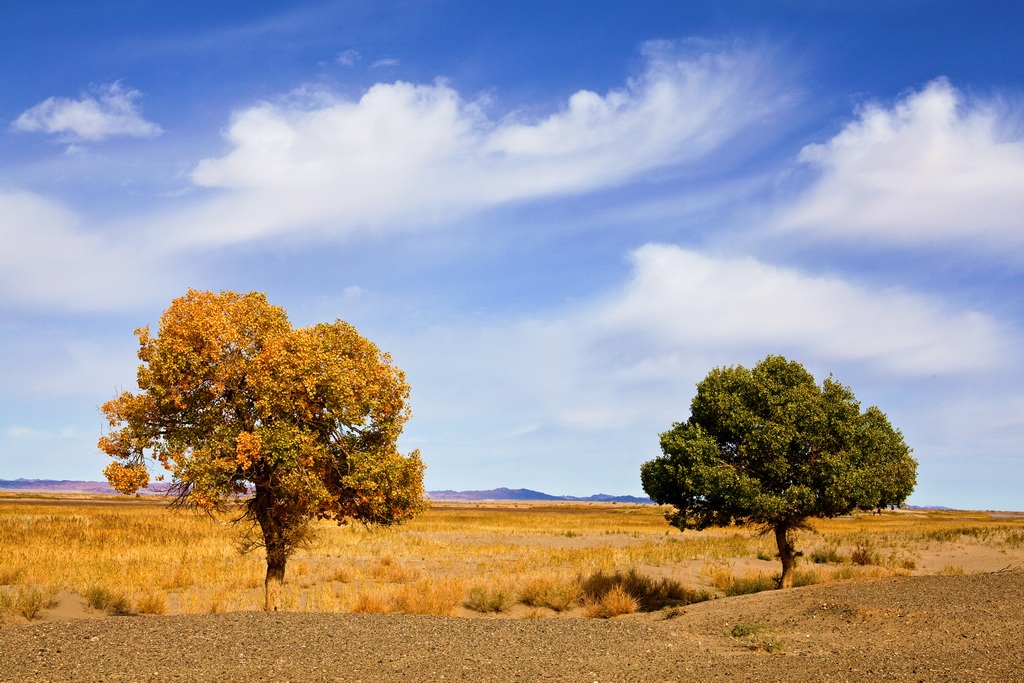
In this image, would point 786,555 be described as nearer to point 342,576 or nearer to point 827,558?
point 827,558

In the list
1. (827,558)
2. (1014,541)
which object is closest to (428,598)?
(827,558)

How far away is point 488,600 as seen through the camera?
2459 cm

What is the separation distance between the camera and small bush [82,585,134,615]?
22.0 m

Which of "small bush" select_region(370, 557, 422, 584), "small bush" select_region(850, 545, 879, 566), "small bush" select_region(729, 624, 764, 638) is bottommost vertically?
"small bush" select_region(370, 557, 422, 584)

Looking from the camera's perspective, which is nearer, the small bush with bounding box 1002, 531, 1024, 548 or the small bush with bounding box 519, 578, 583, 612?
the small bush with bounding box 519, 578, 583, 612

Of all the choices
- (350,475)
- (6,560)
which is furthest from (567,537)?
(350,475)

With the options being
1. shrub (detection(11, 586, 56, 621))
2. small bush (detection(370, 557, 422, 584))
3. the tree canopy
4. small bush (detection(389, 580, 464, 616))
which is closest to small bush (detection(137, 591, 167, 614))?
shrub (detection(11, 586, 56, 621))

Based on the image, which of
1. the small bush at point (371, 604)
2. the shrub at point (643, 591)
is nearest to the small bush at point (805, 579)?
the shrub at point (643, 591)

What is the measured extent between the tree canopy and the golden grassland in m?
4.57

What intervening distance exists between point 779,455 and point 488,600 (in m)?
10.4

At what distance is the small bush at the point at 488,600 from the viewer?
24.6 metres

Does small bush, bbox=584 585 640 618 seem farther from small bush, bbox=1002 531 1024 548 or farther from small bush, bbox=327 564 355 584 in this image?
small bush, bbox=1002 531 1024 548

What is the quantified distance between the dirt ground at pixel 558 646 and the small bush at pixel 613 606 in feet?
18.1

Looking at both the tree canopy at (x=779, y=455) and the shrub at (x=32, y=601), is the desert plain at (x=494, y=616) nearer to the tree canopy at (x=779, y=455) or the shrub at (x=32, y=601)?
the shrub at (x=32, y=601)
